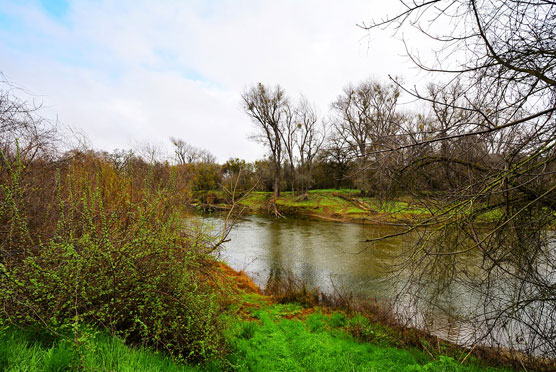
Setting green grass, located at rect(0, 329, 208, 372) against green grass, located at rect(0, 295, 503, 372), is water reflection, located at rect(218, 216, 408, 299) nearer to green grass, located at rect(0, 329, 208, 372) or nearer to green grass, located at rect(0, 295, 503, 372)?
green grass, located at rect(0, 295, 503, 372)

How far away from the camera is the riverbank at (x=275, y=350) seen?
2.01 meters

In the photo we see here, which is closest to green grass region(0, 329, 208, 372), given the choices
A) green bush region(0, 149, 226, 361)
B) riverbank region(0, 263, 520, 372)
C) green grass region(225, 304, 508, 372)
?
riverbank region(0, 263, 520, 372)

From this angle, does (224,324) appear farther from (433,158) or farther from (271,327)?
(433,158)

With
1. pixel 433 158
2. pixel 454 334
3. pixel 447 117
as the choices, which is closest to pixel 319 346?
pixel 454 334

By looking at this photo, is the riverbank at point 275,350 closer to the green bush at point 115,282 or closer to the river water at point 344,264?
the green bush at point 115,282

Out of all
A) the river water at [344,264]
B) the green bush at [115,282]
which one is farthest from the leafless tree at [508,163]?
the green bush at [115,282]

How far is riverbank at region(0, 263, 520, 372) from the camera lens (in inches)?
79.2

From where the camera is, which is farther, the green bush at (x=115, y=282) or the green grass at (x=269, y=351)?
the green bush at (x=115, y=282)

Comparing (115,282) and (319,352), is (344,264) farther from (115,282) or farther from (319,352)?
Result: (115,282)

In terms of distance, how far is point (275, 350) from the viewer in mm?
3709

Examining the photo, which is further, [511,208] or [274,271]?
[274,271]

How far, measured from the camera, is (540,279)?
9.96ft

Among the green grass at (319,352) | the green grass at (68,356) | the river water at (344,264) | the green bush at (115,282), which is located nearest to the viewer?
the green grass at (68,356)

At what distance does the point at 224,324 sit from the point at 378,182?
287 cm
